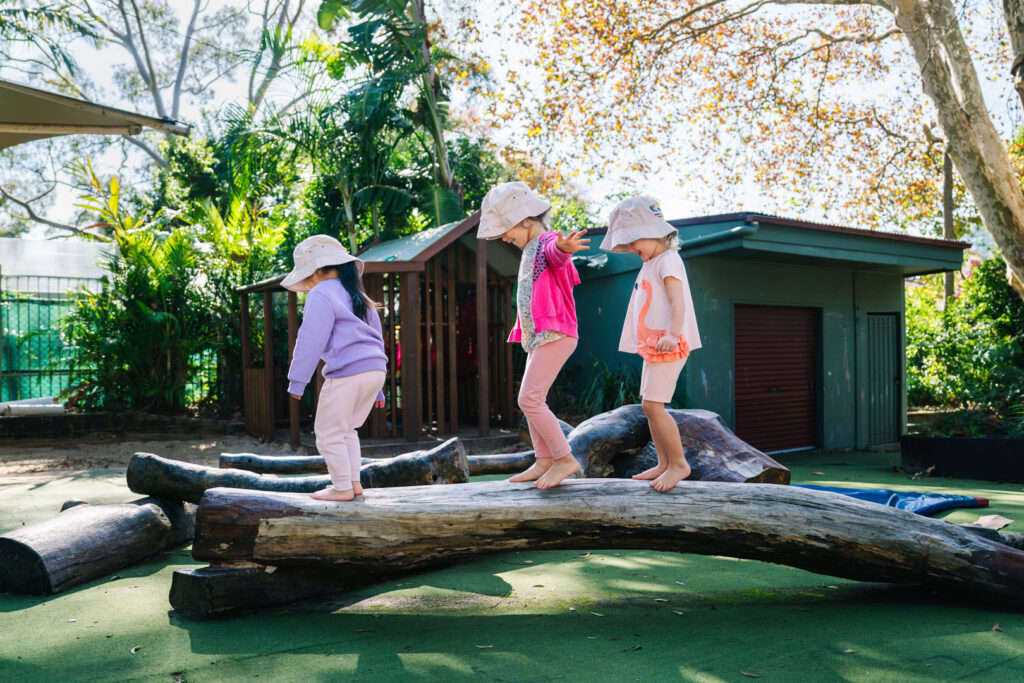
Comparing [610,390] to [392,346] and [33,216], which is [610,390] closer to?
[392,346]

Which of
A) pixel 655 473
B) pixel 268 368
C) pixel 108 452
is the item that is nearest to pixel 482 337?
pixel 268 368

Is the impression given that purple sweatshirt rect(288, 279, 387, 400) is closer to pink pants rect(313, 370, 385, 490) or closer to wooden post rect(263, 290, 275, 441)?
pink pants rect(313, 370, 385, 490)

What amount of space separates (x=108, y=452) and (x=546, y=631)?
31.0 feet

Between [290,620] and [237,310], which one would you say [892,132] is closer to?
[237,310]

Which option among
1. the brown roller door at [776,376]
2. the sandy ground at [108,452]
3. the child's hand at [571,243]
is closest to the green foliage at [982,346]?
the brown roller door at [776,376]

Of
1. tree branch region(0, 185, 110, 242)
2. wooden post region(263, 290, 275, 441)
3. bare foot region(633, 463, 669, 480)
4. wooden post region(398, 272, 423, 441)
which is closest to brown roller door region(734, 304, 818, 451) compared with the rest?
wooden post region(398, 272, 423, 441)

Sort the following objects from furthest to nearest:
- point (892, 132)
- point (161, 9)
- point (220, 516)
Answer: point (161, 9) < point (892, 132) < point (220, 516)

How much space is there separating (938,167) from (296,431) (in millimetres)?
20955

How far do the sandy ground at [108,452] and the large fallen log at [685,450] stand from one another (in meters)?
5.60

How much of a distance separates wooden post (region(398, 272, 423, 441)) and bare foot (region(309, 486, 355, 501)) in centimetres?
614

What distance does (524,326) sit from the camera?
177 inches

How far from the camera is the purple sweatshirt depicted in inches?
172

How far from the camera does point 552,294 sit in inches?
172

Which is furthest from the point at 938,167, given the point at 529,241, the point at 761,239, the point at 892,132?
the point at 529,241
